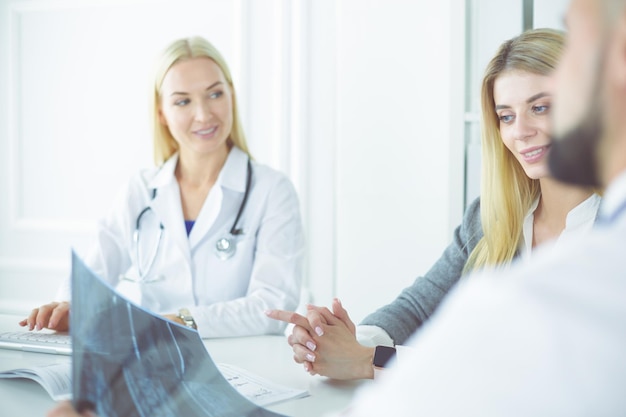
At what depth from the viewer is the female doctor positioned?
1911 mm

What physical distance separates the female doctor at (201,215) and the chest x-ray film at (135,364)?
808mm

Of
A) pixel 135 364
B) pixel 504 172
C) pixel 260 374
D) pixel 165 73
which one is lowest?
pixel 260 374

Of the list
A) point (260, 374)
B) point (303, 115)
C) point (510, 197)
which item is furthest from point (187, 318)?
point (303, 115)

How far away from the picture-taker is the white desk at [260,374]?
1047 millimetres

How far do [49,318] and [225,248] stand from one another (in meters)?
0.51

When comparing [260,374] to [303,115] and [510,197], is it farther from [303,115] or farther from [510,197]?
[303,115]

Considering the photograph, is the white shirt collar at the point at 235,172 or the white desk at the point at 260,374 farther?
the white shirt collar at the point at 235,172

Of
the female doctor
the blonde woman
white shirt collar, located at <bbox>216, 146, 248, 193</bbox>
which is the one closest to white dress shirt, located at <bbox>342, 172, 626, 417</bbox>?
the blonde woman

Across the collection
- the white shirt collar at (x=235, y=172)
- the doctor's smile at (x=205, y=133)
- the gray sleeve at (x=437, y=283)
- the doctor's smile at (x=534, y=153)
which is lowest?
the gray sleeve at (x=437, y=283)

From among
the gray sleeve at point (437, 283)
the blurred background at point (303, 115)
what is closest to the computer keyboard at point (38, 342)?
the gray sleeve at point (437, 283)

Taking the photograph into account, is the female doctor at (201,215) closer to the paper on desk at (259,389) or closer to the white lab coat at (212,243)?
the white lab coat at (212,243)

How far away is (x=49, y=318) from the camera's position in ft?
5.00

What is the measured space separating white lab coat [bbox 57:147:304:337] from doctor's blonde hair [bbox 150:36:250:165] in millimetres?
126

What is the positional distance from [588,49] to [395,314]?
1102 mm
